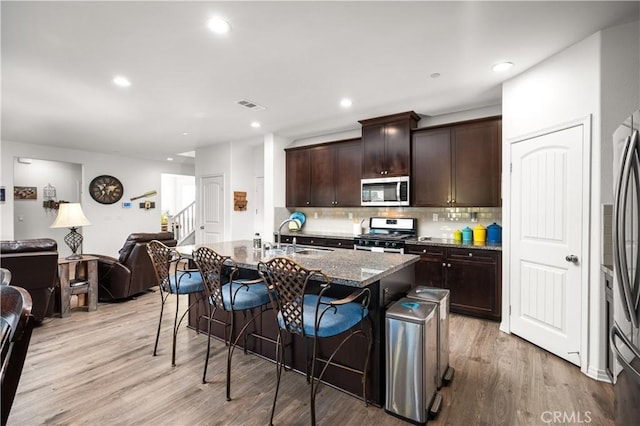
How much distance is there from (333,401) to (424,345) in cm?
76

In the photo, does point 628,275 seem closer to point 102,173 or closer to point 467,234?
point 467,234

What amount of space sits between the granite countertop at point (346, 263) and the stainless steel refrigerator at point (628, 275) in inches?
45.5

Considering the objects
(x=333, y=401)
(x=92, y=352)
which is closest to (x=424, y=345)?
(x=333, y=401)

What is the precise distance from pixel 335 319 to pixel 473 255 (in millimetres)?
2511

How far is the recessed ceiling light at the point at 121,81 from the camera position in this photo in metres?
3.19

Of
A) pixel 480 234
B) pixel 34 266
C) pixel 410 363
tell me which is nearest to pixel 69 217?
pixel 34 266

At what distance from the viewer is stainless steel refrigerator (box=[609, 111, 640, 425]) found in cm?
133

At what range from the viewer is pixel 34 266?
333cm

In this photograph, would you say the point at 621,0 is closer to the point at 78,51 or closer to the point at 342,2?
the point at 342,2

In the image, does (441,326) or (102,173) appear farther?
(102,173)

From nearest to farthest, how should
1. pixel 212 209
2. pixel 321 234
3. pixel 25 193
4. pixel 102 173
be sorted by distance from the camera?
pixel 321 234 → pixel 212 209 → pixel 25 193 → pixel 102 173

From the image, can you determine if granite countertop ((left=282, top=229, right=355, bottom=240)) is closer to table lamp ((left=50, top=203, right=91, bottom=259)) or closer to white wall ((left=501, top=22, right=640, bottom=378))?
white wall ((left=501, top=22, right=640, bottom=378))

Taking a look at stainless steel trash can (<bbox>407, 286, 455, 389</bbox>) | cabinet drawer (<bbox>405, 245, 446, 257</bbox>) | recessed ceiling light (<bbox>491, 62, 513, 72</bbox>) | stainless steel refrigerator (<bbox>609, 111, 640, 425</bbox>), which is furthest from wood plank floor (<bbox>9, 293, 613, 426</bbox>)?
recessed ceiling light (<bbox>491, 62, 513, 72</bbox>)

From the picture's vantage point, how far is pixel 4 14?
214cm
